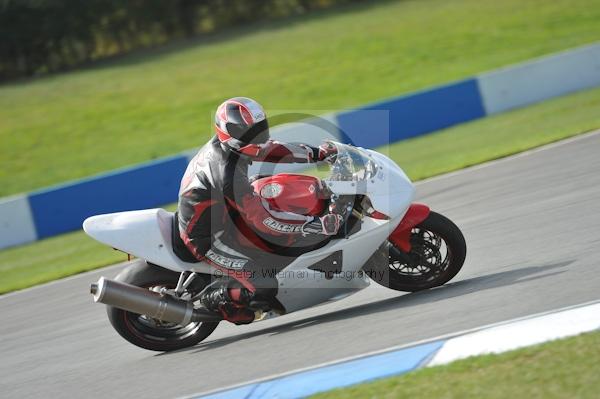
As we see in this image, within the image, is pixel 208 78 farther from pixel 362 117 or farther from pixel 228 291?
pixel 228 291

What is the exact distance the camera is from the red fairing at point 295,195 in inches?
244

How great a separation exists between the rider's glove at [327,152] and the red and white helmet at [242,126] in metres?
0.40

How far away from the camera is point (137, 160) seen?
1825 cm

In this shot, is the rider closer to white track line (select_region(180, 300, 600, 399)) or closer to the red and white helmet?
the red and white helmet

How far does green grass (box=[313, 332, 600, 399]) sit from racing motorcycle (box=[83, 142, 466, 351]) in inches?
60.9

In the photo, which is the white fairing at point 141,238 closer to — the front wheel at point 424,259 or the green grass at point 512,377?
the front wheel at point 424,259

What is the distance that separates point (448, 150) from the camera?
1352 cm

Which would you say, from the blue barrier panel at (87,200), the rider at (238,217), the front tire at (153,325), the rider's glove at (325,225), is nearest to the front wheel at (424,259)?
the rider's glove at (325,225)

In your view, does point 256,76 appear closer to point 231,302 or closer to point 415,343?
point 231,302

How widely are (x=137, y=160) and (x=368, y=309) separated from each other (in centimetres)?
1255

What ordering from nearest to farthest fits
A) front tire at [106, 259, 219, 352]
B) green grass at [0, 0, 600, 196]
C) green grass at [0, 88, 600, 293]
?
front tire at [106, 259, 219, 352] → green grass at [0, 88, 600, 293] → green grass at [0, 0, 600, 196]

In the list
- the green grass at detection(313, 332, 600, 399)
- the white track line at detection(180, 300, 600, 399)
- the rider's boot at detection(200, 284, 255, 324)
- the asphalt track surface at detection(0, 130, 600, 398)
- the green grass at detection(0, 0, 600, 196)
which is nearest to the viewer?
the green grass at detection(313, 332, 600, 399)

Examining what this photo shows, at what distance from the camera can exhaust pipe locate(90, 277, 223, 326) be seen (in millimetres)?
6105

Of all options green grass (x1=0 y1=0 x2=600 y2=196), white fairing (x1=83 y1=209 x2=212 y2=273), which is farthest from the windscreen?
green grass (x1=0 y1=0 x2=600 y2=196)
